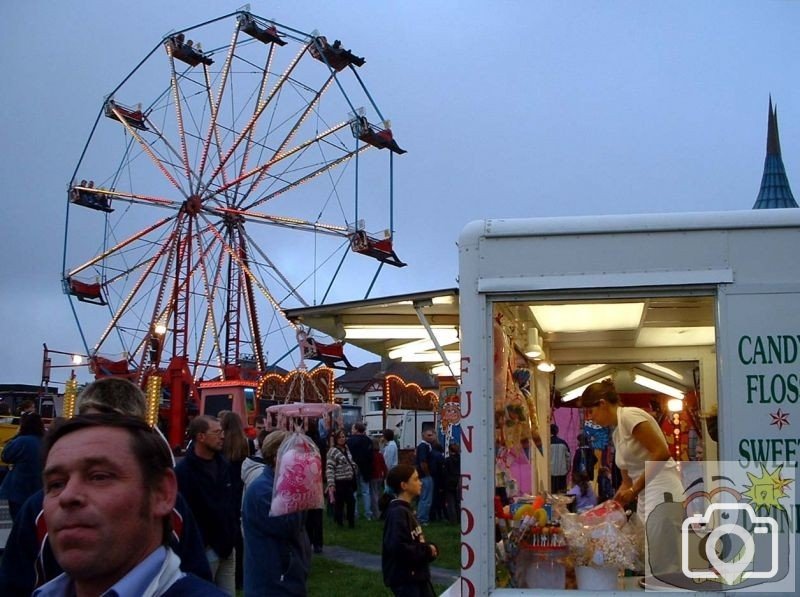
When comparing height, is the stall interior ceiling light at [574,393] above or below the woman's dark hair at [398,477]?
above

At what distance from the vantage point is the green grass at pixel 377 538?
1163 cm

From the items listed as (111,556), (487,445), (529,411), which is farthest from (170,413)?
(111,556)

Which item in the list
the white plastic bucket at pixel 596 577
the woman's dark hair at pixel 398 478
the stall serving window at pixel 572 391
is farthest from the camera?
the woman's dark hair at pixel 398 478

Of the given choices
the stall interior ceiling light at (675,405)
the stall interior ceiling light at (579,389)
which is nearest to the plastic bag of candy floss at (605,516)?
the stall interior ceiling light at (579,389)

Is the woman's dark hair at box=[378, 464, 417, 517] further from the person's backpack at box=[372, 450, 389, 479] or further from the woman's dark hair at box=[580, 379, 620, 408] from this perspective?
the person's backpack at box=[372, 450, 389, 479]

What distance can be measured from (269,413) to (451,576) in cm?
816

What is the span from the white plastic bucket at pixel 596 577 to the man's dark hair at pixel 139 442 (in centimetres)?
309

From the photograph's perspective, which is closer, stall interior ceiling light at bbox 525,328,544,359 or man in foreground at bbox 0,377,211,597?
man in foreground at bbox 0,377,211,597

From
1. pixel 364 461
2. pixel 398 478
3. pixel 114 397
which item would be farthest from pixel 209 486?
pixel 364 461

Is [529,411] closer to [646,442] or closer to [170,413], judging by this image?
[646,442]

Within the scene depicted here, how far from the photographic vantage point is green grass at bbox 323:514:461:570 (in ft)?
38.2

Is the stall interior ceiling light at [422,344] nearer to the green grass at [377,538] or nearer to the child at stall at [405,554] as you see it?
the child at stall at [405,554]

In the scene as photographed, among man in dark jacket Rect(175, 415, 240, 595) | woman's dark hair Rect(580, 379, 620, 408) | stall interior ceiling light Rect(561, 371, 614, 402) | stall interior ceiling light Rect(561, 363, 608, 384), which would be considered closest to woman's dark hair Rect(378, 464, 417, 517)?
man in dark jacket Rect(175, 415, 240, 595)

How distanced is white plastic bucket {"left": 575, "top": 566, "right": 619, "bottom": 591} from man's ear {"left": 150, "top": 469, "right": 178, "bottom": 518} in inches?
122
